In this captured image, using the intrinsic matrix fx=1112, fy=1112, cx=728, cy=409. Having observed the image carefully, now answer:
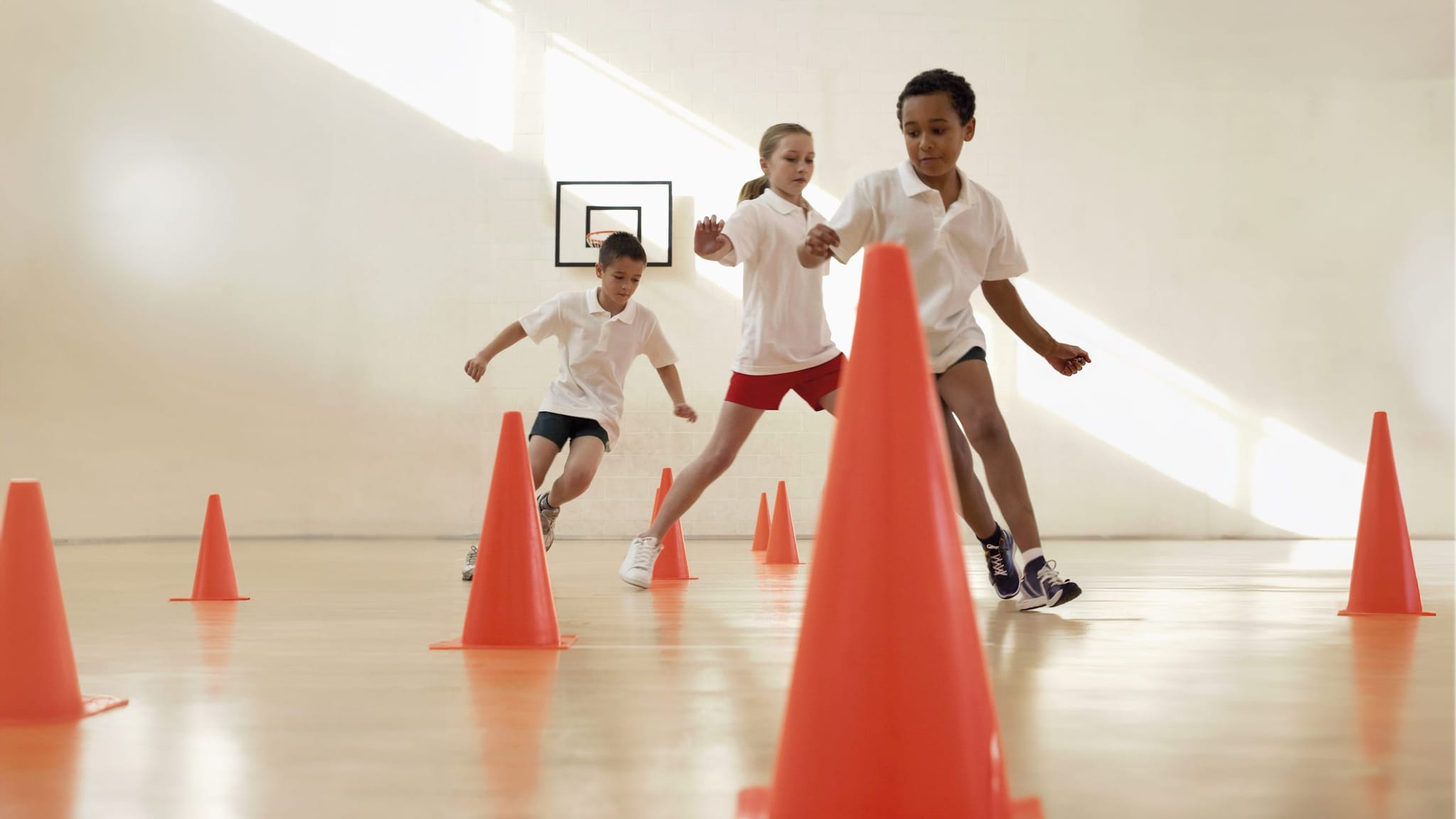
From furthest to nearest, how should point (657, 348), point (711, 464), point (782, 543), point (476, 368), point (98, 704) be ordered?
1. point (782, 543)
2. point (657, 348)
3. point (476, 368)
4. point (711, 464)
5. point (98, 704)

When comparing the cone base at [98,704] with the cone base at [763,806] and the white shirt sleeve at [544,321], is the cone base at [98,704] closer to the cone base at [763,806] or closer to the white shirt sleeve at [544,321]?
the cone base at [763,806]

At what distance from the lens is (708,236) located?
305 cm

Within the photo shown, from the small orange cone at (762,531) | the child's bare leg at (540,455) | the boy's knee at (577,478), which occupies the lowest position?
the small orange cone at (762,531)

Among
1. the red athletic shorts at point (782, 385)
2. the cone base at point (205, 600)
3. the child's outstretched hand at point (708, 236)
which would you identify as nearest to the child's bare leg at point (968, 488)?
the red athletic shorts at point (782, 385)

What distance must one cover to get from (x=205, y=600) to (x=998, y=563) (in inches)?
84.8

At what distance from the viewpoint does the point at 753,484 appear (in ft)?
22.3

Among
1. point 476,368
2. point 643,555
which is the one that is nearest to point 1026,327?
point 643,555

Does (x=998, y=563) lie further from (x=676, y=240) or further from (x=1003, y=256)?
(x=676, y=240)

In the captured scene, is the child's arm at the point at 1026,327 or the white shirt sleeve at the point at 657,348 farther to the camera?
the white shirt sleeve at the point at 657,348

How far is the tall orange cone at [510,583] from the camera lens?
2.02 metres

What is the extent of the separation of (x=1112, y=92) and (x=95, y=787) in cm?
712

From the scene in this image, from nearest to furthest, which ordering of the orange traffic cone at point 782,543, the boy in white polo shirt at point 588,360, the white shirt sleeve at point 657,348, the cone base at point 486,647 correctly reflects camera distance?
1. the cone base at point 486,647
2. the boy in white polo shirt at point 588,360
3. the white shirt sleeve at point 657,348
4. the orange traffic cone at point 782,543

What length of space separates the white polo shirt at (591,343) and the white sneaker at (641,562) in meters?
0.65

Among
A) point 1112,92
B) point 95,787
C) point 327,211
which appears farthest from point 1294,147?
point 95,787
